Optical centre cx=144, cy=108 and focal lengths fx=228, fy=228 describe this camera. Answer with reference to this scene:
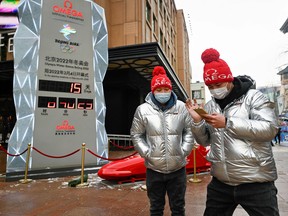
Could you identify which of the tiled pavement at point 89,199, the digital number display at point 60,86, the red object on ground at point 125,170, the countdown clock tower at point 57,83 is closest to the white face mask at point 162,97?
the tiled pavement at point 89,199

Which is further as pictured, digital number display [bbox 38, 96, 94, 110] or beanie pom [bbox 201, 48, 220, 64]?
digital number display [bbox 38, 96, 94, 110]

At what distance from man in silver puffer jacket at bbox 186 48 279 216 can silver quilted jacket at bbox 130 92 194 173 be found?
65cm

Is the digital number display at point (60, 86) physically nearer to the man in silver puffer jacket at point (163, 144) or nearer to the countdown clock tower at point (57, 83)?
the countdown clock tower at point (57, 83)

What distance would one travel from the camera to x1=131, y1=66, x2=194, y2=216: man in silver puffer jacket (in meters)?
2.62

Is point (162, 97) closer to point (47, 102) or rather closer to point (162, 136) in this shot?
point (162, 136)

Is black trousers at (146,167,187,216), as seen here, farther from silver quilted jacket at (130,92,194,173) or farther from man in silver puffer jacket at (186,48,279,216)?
man in silver puffer jacket at (186,48,279,216)

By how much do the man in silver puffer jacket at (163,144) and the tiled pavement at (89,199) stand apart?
1.44 meters

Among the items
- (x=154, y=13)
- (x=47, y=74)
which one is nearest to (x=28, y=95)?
(x=47, y=74)

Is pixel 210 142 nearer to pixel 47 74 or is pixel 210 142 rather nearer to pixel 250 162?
pixel 250 162

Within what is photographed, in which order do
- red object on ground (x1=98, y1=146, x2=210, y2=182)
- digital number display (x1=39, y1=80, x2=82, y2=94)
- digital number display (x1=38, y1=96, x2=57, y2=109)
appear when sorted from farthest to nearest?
digital number display (x1=39, y1=80, x2=82, y2=94)
digital number display (x1=38, y1=96, x2=57, y2=109)
red object on ground (x1=98, y1=146, x2=210, y2=182)

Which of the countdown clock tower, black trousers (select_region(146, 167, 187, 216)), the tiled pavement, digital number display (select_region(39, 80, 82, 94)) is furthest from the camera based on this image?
digital number display (select_region(39, 80, 82, 94))

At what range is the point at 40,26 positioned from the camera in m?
7.84

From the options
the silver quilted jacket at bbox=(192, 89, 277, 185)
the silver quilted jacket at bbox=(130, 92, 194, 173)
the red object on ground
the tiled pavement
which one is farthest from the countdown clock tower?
the silver quilted jacket at bbox=(192, 89, 277, 185)

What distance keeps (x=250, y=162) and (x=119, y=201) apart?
3454 millimetres
